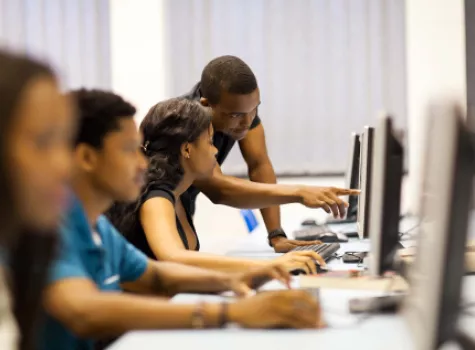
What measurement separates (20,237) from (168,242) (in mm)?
1164

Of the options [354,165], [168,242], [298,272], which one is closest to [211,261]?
[168,242]

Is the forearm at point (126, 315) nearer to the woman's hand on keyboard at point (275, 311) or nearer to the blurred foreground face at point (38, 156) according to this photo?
the woman's hand on keyboard at point (275, 311)

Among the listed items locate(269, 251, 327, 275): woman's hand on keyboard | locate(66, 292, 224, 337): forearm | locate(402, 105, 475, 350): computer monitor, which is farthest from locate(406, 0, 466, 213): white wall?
locate(402, 105, 475, 350): computer monitor

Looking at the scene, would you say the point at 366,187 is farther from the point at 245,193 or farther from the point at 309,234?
the point at 309,234

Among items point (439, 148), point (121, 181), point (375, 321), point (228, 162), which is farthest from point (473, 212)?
point (228, 162)

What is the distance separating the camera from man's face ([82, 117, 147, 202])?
4.81 ft

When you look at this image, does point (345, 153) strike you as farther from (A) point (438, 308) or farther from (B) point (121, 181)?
(A) point (438, 308)

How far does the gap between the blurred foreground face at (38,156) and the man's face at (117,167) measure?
0.71 metres

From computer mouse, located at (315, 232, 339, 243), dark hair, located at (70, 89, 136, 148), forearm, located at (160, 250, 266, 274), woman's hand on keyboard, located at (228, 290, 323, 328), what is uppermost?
dark hair, located at (70, 89, 136, 148)

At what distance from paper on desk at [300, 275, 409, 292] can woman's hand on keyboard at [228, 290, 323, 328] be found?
41 cm

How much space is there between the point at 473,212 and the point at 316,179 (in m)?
3.65

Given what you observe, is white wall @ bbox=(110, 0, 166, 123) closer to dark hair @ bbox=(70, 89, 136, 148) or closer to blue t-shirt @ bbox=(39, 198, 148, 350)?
blue t-shirt @ bbox=(39, 198, 148, 350)

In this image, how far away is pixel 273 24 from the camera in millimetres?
4492

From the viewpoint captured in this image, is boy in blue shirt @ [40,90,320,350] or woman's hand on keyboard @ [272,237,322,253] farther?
woman's hand on keyboard @ [272,237,322,253]
